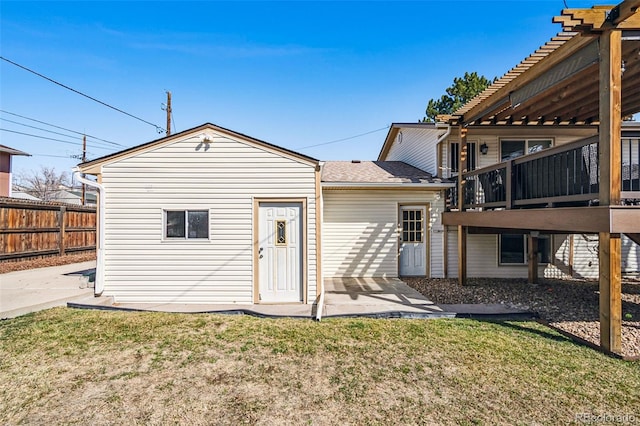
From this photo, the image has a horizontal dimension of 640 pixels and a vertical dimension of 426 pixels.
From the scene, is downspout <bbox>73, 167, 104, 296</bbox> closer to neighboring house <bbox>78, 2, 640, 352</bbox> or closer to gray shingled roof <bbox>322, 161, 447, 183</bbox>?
neighboring house <bbox>78, 2, 640, 352</bbox>

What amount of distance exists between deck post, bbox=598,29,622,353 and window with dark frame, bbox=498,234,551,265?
520 cm

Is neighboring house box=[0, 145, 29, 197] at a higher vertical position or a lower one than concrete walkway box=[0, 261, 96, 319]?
higher

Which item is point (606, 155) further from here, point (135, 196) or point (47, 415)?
point (135, 196)

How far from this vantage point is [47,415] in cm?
275

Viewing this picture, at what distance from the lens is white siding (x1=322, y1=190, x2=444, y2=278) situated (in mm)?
8836

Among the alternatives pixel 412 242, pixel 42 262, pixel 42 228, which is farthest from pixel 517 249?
pixel 42 228

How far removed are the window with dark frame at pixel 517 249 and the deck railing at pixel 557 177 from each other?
100 inches

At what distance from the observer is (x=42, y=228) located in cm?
1038

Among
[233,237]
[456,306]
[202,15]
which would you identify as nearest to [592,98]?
[456,306]

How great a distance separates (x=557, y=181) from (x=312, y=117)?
1393 cm

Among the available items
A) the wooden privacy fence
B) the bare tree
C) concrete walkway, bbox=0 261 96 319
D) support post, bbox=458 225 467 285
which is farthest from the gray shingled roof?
the bare tree

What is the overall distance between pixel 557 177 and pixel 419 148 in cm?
570

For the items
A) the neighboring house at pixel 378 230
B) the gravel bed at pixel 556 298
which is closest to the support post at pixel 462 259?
the gravel bed at pixel 556 298

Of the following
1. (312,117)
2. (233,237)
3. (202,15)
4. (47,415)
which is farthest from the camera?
(312,117)
